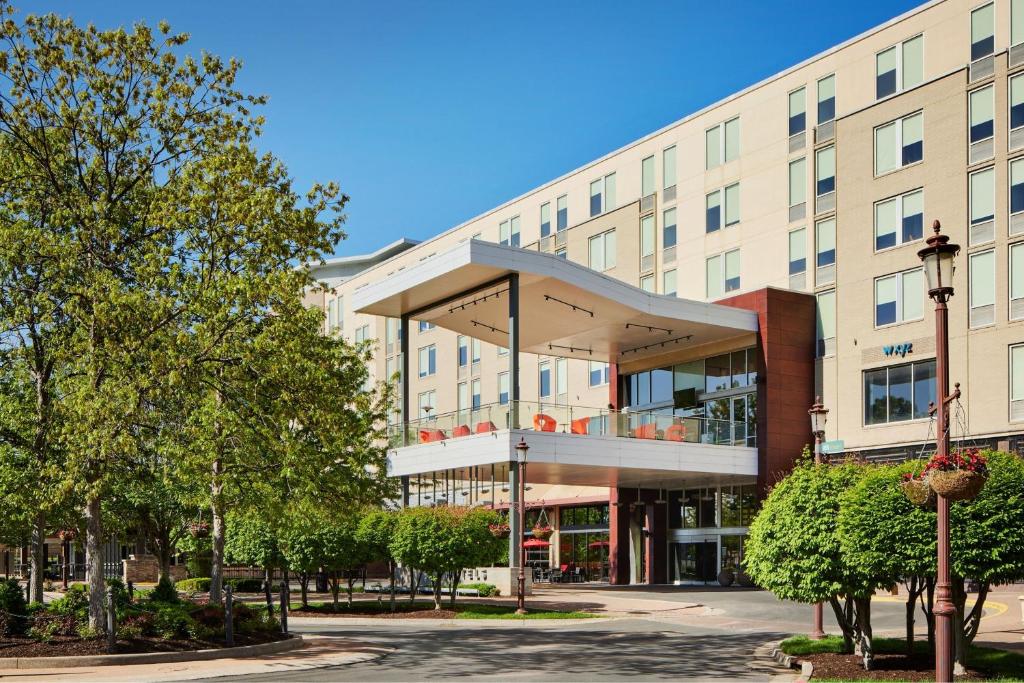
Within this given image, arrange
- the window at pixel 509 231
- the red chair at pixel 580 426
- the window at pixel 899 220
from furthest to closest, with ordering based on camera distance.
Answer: the window at pixel 509 231
the window at pixel 899 220
the red chair at pixel 580 426

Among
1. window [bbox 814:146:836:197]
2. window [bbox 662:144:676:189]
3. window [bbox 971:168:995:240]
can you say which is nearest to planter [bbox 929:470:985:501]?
window [bbox 971:168:995:240]

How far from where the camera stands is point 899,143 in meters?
42.5

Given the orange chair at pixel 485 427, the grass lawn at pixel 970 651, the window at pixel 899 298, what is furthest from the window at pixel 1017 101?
the grass lawn at pixel 970 651

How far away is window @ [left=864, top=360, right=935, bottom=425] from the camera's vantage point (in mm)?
40531

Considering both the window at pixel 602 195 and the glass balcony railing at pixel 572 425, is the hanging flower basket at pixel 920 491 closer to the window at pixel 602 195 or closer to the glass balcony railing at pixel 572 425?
the glass balcony railing at pixel 572 425

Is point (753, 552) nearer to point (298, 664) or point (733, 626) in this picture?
point (298, 664)

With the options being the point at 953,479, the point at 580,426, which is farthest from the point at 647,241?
the point at 953,479

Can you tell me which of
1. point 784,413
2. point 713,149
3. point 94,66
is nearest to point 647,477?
point 784,413

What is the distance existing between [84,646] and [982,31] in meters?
36.0

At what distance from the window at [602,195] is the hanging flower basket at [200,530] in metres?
27.6

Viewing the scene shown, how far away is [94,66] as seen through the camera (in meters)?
21.0

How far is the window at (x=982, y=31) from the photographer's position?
39.7m

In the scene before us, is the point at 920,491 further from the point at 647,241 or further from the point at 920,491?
the point at 647,241

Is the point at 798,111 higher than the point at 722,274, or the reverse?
the point at 798,111
